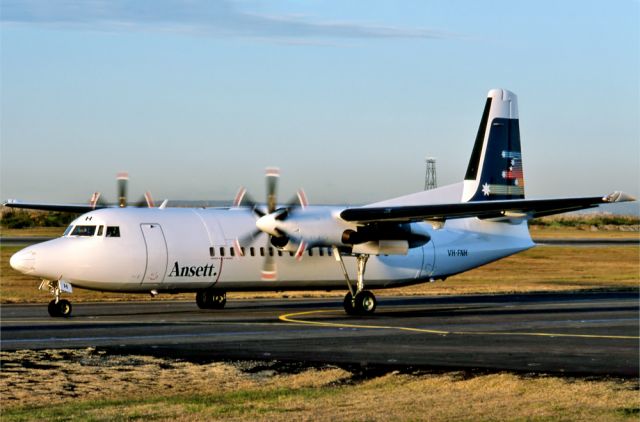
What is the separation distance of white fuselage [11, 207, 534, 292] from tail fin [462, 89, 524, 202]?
52.0 inches

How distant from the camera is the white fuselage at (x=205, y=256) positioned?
2988cm

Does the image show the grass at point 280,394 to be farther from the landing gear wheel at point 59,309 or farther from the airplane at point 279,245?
the airplane at point 279,245

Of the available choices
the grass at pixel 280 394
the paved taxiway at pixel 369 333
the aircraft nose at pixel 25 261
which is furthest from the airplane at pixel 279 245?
the grass at pixel 280 394

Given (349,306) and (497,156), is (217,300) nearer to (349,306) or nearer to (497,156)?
(349,306)

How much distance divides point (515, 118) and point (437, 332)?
1501 centimetres

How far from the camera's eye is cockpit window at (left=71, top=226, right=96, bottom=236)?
30422 millimetres

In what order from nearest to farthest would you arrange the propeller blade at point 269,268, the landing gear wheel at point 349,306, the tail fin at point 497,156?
the landing gear wheel at point 349,306 → the propeller blade at point 269,268 → the tail fin at point 497,156

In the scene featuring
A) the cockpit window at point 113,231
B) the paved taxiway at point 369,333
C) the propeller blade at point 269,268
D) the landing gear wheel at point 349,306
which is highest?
the cockpit window at point 113,231

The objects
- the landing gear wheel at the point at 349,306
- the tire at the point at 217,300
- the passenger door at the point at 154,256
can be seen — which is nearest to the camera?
the passenger door at the point at 154,256

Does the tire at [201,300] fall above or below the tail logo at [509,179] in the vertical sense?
below

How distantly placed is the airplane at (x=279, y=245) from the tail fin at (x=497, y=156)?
243 mm

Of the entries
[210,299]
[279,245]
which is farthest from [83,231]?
[279,245]

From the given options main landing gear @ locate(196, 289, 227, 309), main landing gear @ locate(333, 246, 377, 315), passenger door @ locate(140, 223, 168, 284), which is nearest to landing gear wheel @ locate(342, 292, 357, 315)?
main landing gear @ locate(333, 246, 377, 315)

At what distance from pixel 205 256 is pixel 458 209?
762 cm
